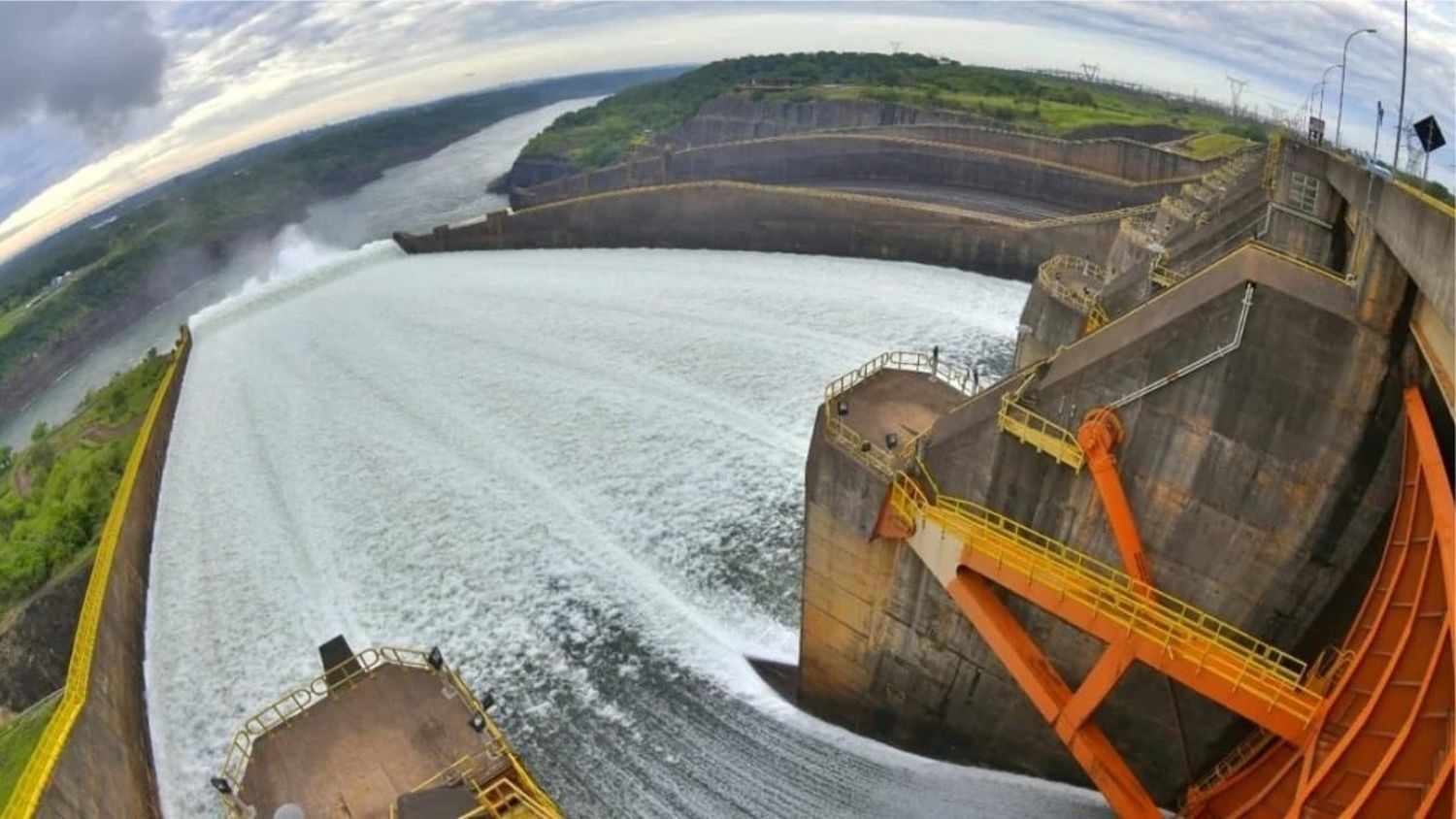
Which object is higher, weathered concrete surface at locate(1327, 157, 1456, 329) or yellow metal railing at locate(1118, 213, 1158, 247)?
weathered concrete surface at locate(1327, 157, 1456, 329)

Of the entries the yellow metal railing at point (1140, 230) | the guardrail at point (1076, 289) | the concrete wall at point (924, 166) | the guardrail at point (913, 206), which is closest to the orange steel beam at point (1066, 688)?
the guardrail at point (1076, 289)

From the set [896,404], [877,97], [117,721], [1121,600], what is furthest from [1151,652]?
[877,97]

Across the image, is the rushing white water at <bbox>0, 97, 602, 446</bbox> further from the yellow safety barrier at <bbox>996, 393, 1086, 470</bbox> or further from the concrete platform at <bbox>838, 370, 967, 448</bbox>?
the yellow safety barrier at <bbox>996, 393, 1086, 470</bbox>

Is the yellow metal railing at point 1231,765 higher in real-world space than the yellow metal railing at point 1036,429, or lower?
lower

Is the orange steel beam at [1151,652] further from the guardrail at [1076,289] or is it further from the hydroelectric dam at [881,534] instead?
the guardrail at [1076,289]

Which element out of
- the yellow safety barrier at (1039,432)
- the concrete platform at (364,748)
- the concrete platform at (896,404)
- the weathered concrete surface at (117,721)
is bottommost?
the weathered concrete surface at (117,721)

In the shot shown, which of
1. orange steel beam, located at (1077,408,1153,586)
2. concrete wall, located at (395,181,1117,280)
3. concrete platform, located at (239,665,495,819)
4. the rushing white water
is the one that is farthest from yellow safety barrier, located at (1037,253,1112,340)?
the rushing white water

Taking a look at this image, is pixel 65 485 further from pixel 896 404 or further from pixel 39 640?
pixel 896 404
